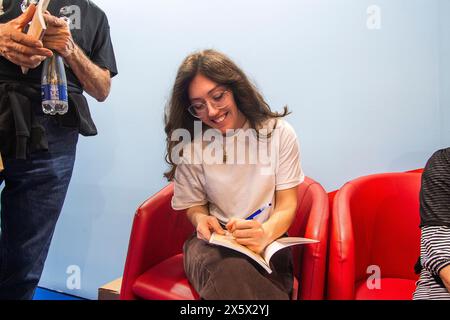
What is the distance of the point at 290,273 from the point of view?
1.30 meters

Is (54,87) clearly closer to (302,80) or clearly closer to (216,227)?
(216,227)

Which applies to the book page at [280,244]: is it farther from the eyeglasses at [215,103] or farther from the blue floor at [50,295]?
the blue floor at [50,295]

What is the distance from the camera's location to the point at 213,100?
53.9 inches

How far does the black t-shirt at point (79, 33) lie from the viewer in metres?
1.34

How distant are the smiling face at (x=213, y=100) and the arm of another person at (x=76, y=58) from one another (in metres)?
0.38

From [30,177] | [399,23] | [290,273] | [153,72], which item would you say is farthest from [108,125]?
[399,23]

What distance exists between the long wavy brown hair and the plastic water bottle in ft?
1.28

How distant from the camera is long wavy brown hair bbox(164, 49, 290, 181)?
1.38 meters

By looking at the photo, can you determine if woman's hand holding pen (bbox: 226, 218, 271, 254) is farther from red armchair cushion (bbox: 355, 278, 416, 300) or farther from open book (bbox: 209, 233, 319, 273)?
red armchair cushion (bbox: 355, 278, 416, 300)

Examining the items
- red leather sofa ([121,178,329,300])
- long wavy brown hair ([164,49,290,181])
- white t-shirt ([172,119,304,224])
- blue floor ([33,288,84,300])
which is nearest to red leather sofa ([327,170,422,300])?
red leather sofa ([121,178,329,300])

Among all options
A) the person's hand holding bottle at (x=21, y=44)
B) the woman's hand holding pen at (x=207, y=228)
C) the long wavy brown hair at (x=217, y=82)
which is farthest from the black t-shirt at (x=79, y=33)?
the woman's hand holding pen at (x=207, y=228)

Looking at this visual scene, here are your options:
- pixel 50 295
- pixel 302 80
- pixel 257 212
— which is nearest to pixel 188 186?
pixel 257 212
